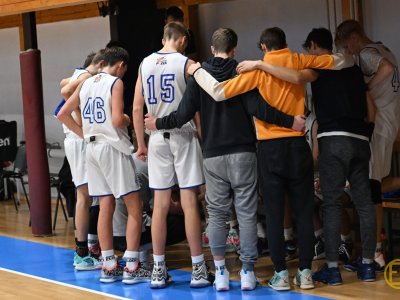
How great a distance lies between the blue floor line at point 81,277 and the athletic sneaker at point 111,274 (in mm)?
48

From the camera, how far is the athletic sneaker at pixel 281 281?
620 centimetres

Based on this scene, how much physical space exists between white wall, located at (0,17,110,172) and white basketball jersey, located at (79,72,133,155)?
3.99 metres

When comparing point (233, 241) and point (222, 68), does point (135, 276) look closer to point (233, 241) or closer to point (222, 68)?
point (233, 241)

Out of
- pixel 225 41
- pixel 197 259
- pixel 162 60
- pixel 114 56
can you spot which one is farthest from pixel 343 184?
pixel 114 56

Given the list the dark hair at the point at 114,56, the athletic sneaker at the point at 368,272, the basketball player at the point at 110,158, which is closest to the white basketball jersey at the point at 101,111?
the basketball player at the point at 110,158

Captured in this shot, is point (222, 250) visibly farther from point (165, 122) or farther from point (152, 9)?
point (152, 9)


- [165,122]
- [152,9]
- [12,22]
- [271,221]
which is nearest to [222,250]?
[271,221]

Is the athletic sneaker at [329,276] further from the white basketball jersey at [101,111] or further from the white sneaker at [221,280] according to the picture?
the white basketball jersey at [101,111]

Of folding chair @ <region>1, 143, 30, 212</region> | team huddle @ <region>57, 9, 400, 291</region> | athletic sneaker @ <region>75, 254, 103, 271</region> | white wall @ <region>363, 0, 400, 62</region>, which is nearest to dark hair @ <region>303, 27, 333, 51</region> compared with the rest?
team huddle @ <region>57, 9, 400, 291</region>

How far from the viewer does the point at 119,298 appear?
631 centimetres

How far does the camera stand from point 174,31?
20.9 feet

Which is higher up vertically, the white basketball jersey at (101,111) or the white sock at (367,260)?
the white basketball jersey at (101,111)

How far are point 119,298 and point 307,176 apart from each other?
1.54 metres

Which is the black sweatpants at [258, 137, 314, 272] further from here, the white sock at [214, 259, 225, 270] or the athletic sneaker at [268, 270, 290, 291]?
the white sock at [214, 259, 225, 270]
